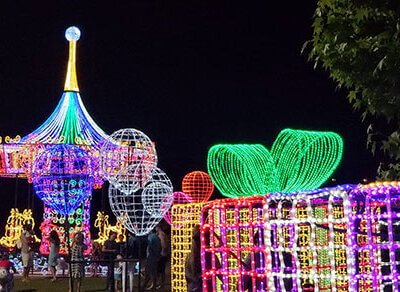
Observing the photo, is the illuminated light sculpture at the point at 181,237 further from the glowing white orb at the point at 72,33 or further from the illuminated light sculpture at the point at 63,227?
the glowing white orb at the point at 72,33

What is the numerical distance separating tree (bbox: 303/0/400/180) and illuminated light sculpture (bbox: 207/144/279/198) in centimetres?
545

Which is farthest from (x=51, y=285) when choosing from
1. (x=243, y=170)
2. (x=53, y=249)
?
(x=243, y=170)

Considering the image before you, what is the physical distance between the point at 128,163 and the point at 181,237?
4235mm

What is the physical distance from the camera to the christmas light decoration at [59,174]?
42.9ft

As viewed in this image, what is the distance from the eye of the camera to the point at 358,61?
673 cm

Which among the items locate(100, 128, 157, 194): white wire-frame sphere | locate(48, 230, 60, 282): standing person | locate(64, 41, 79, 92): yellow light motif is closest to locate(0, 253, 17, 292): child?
locate(100, 128, 157, 194): white wire-frame sphere

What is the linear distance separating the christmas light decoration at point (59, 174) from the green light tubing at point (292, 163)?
3.33 m

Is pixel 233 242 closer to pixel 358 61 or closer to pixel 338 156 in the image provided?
pixel 338 156

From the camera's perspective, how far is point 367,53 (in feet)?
21.8

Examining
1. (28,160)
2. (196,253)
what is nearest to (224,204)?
(196,253)

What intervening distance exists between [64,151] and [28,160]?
828 centimetres

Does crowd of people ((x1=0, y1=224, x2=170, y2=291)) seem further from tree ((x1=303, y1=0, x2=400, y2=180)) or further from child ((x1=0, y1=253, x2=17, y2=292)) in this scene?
tree ((x1=303, y1=0, x2=400, y2=180))

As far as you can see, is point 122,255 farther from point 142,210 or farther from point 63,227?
point 63,227

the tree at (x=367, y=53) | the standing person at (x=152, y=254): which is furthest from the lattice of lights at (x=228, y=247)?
the standing person at (x=152, y=254)
